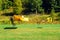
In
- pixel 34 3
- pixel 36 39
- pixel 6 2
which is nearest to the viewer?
pixel 36 39

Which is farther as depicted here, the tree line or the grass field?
the tree line

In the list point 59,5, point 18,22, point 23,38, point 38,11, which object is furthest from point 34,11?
point 23,38

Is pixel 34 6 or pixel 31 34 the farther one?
pixel 34 6

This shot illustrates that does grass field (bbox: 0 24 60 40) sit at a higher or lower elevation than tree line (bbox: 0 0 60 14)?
higher

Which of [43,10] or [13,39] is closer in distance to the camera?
[13,39]

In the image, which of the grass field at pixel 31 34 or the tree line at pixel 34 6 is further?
the tree line at pixel 34 6

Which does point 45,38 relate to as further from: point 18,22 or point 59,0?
point 59,0

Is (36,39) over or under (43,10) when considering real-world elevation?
over

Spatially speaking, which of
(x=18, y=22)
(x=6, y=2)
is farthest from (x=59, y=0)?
(x=18, y=22)

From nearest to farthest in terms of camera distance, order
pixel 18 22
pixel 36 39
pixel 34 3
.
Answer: pixel 36 39
pixel 18 22
pixel 34 3

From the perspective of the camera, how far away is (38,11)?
2692 inches

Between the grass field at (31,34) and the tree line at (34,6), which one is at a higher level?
the grass field at (31,34)

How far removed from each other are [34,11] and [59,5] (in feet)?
23.8

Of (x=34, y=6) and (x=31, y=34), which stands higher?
(x=31, y=34)
